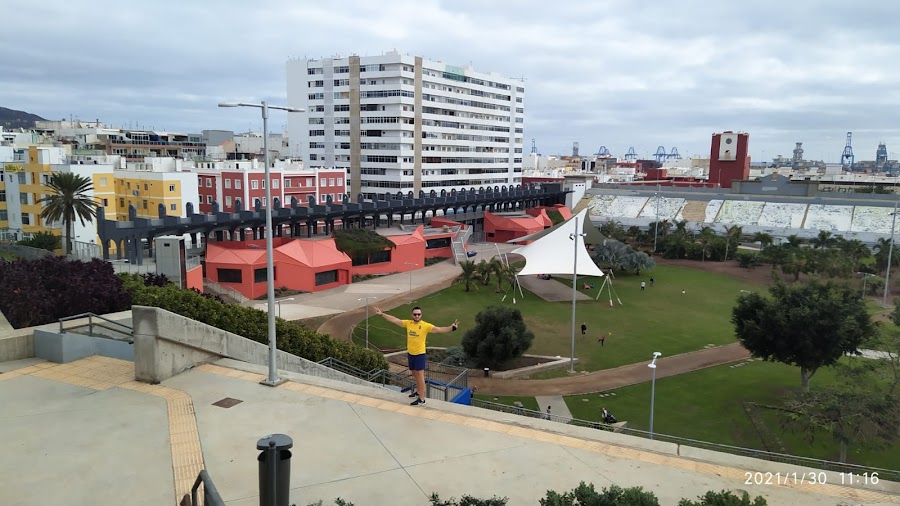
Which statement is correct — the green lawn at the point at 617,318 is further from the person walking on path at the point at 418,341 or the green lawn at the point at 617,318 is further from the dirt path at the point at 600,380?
the person walking on path at the point at 418,341

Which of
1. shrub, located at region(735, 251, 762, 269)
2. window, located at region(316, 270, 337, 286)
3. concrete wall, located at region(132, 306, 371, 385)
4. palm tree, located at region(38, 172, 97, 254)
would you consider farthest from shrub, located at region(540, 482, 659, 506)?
shrub, located at region(735, 251, 762, 269)

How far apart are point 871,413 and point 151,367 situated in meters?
19.4

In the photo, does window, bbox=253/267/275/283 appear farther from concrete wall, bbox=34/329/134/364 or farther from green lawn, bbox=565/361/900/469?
concrete wall, bbox=34/329/134/364

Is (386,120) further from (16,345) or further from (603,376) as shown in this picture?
(16,345)

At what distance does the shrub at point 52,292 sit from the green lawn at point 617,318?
57.2ft

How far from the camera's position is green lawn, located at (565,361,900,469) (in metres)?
20.2

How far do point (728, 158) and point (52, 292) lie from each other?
361 ft

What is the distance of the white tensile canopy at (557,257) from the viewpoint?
128 feet

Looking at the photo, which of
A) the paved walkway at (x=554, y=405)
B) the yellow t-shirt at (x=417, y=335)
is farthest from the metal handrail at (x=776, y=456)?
the paved walkway at (x=554, y=405)

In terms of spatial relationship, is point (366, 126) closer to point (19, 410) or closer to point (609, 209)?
point (609, 209)

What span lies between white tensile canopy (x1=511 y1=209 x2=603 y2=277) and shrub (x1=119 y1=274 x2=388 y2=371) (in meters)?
20.1

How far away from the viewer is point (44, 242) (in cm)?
4469

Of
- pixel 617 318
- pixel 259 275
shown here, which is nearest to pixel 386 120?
pixel 259 275

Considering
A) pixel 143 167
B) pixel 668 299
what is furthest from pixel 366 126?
pixel 668 299
